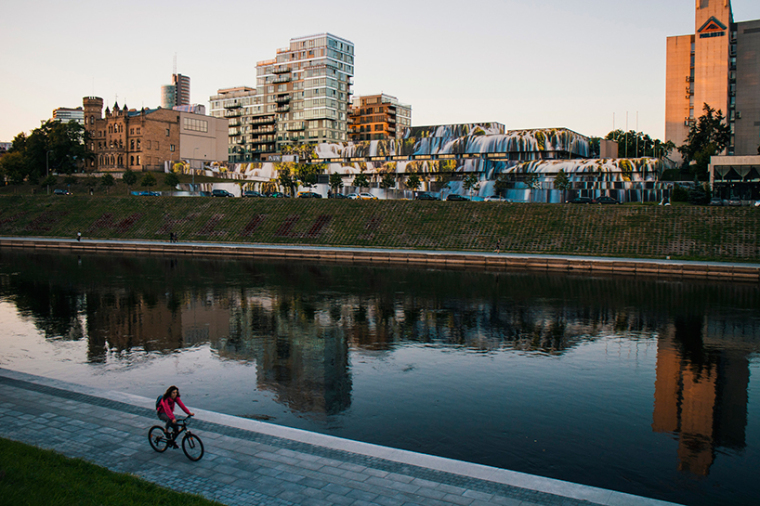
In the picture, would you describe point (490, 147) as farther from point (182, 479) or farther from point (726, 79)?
point (182, 479)

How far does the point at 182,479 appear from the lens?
8.48 m

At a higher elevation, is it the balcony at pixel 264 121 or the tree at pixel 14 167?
the balcony at pixel 264 121

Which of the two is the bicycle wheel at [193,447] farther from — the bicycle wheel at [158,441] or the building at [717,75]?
the building at [717,75]

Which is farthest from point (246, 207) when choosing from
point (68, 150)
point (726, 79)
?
point (726, 79)

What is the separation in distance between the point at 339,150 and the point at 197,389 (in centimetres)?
9706

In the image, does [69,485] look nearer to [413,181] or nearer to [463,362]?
[463,362]

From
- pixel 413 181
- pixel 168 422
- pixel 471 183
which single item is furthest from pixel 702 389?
pixel 413 181

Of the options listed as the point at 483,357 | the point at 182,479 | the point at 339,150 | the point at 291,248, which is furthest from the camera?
the point at 339,150

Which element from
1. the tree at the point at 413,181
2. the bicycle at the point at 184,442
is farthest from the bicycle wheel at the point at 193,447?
the tree at the point at 413,181

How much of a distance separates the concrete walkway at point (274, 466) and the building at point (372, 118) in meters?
160

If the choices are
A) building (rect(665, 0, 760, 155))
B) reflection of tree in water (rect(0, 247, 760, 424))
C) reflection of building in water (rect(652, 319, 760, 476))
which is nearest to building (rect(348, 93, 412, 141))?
building (rect(665, 0, 760, 155))

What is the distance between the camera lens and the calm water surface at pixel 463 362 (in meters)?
10.6

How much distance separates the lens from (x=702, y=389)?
1416cm

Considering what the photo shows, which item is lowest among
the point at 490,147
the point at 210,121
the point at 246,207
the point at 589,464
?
the point at 589,464
